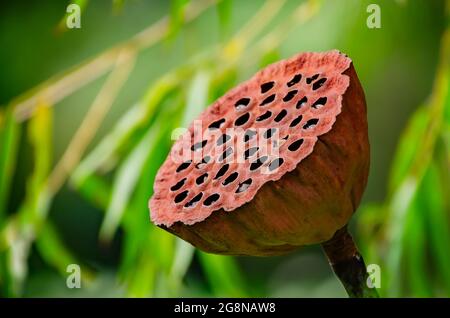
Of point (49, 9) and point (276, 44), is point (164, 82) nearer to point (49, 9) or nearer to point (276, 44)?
point (276, 44)

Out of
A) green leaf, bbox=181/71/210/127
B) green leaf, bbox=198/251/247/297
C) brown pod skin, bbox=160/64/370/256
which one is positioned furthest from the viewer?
green leaf, bbox=198/251/247/297

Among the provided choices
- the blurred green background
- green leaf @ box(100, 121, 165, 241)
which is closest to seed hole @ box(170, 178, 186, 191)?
the blurred green background

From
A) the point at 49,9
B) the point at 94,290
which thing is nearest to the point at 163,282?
Answer: the point at 94,290

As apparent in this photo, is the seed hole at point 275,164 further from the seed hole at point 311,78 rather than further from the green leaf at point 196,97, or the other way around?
the green leaf at point 196,97

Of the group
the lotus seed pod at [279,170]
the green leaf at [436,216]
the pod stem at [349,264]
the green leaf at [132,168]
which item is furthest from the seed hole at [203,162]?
the green leaf at [436,216]

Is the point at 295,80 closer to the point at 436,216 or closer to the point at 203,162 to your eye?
the point at 203,162

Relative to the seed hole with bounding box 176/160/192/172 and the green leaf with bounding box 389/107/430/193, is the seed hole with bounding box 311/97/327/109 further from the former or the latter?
the green leaf with bounding box 389/107/430/193
